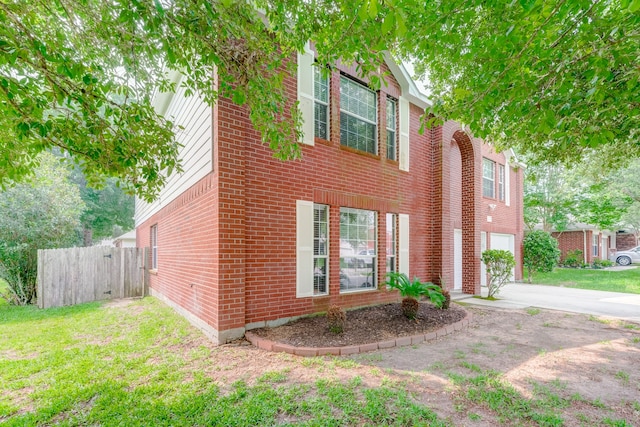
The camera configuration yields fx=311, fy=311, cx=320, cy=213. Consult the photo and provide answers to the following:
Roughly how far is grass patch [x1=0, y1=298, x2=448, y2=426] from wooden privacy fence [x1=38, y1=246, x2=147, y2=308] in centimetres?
406

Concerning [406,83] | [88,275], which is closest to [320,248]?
[406,83]

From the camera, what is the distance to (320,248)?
21.6ft

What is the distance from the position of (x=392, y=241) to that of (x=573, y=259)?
20.4 m

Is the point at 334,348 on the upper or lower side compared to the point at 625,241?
lower

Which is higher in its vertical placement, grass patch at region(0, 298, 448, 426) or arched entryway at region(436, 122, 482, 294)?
arched entryway at region(436, 122, 482, 294)

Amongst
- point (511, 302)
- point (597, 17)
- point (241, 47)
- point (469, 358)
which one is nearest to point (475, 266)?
point (511, 302)

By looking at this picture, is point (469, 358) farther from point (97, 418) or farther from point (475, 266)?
point (475, 266)

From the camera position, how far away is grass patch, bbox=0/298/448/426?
9.93 ft

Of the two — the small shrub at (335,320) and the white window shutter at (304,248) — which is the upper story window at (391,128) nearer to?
the white window shutter at (304,248)

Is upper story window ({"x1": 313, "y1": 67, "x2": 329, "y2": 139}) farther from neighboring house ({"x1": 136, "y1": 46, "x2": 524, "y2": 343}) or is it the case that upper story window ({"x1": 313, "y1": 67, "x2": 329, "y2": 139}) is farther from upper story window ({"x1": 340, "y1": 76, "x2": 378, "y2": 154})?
upper story window ({"x1": 340, "y1": 76, "x2": 378, "y2": 154})

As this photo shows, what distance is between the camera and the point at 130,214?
2552cm

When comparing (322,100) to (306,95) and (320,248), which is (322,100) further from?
(320,248)

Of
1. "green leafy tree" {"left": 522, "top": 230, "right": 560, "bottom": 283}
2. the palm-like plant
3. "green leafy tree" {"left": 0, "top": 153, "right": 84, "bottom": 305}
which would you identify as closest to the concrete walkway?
"green leafy tree" {"left": 522, "top": 230, "right": 560, "bottom": 283}

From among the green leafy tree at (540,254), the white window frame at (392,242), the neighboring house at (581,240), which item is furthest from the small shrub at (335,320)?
the neighboring house at (581,240)
